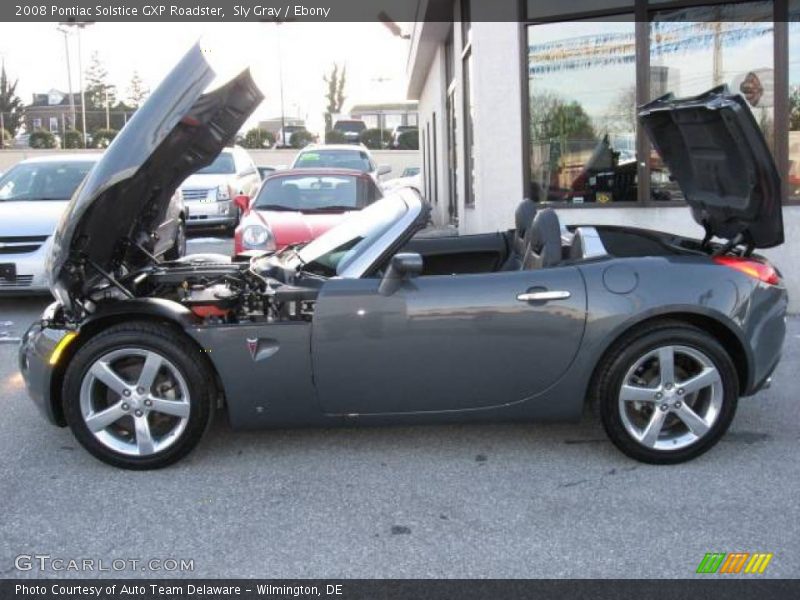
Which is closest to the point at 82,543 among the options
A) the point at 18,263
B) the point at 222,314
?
the point at 222,314

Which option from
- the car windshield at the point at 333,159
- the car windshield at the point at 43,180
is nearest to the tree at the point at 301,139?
the car windshield at the point at 333,159

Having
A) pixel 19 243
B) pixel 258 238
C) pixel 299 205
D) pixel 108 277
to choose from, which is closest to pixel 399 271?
pixel 108 277

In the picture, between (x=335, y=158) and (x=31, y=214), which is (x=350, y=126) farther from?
(x=31, y=214)

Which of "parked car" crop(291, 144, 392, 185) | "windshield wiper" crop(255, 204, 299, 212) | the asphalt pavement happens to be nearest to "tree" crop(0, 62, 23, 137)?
"parked car" crop(291, 144, 392, 185)

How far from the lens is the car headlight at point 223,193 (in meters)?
15.1

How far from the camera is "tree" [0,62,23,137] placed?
195 feet

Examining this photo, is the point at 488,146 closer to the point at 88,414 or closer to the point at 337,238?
the point at 337,238

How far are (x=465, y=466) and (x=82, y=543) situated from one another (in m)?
1.76

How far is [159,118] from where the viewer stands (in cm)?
360

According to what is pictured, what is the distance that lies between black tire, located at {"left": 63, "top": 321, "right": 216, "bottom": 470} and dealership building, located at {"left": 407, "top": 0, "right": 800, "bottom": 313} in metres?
5.04

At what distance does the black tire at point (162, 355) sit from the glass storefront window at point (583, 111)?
545cm

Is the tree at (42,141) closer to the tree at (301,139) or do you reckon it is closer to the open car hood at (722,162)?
the tree at (301,139)

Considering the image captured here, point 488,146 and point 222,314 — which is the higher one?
point 488,146

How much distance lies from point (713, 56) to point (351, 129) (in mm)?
38482
